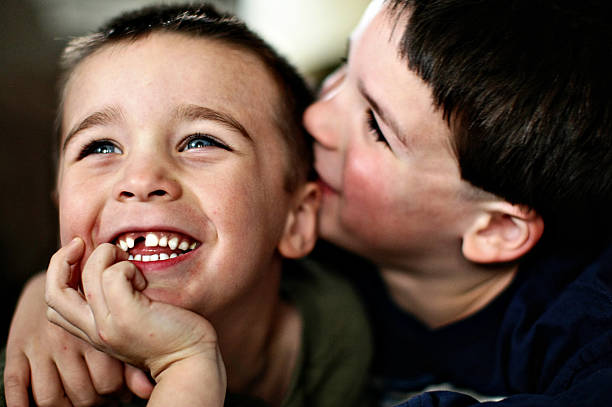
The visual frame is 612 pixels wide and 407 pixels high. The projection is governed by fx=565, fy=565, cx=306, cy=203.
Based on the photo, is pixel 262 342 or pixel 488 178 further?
pixel 262 342

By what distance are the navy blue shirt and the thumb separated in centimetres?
41

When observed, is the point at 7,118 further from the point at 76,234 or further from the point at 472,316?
the point at 472,316

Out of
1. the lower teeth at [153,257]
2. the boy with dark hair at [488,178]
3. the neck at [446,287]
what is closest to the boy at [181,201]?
the lower teeth at [153,257]

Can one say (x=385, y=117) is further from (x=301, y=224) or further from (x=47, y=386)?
(x=47, y=386)

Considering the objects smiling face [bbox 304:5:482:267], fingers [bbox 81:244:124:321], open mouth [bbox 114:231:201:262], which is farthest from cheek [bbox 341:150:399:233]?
fingers [bbox 81:244:124:321]

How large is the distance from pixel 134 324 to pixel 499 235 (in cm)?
76

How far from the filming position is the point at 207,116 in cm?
96

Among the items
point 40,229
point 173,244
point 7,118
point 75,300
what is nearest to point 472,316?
point 173,244

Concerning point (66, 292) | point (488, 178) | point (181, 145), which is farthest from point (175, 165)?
point (488, 178)

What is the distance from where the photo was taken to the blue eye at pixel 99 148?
0.96m

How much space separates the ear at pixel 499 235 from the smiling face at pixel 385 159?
0.10 feet

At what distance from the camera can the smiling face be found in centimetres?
107

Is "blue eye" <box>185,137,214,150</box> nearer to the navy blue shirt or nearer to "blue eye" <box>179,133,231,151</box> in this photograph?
"blue eye" <box>179,133,231,151</box>

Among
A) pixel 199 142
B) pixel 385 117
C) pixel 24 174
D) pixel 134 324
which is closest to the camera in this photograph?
pixel 134 324
